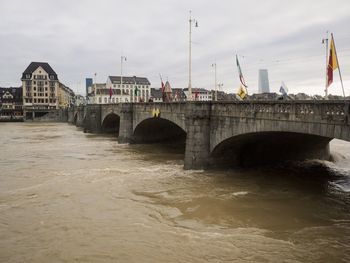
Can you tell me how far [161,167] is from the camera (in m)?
27.5

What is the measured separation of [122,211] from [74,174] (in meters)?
9.52

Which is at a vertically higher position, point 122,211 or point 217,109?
point 217,109

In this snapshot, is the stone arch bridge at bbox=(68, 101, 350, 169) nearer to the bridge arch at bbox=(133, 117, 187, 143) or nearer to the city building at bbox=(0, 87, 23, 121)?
the bridge arch at bbox=(133, 117, 187, 143)

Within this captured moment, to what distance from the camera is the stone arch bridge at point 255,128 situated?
1517 centimetres

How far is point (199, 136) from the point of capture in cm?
2439

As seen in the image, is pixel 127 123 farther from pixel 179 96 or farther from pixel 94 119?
pixel 179 96

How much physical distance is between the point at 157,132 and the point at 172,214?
29.7 metres

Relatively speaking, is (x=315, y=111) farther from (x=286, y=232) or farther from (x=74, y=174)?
(x=74, y=174)

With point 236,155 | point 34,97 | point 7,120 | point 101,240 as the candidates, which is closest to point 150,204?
point 101,240

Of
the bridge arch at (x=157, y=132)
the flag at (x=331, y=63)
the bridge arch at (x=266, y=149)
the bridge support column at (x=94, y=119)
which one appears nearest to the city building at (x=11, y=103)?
the bridge support column at (x=94, y=119)

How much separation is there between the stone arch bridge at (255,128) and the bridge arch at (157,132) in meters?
3.73

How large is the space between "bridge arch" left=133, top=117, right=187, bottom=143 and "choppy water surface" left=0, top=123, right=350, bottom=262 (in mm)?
16070

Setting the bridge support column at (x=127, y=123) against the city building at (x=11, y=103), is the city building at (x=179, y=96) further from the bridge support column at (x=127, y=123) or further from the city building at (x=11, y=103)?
the city building at (x=11, y=103)

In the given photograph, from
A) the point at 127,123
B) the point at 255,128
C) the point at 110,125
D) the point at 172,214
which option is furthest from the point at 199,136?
the point at 110,125
